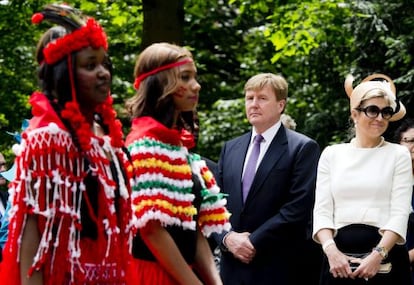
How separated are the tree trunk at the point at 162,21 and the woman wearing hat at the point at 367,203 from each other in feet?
16.9

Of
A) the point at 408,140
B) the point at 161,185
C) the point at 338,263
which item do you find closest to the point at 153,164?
the point at 161,185

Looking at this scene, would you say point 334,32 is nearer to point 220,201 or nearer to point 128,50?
point 128,50

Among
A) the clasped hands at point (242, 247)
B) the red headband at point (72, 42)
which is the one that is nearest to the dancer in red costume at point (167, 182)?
the red headband at point (72, 42)

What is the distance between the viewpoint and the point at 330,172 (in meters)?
6.20

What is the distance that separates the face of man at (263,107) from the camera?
688 cm

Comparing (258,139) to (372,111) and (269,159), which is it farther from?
(372,111)

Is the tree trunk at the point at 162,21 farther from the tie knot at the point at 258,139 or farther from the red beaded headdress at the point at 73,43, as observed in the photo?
the red beaded headdress at the point at 73,43

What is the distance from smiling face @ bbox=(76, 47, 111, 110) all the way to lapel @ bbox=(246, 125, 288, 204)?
125 inches

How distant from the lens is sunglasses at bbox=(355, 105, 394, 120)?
6.07m

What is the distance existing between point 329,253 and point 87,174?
2.71 metres

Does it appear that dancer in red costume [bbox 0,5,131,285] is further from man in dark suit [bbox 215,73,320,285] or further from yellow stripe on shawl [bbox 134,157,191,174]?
man in dark suit [bbox 215,73,320,285]

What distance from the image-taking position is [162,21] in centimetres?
1107

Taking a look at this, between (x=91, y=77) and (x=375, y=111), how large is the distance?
2.91 meters

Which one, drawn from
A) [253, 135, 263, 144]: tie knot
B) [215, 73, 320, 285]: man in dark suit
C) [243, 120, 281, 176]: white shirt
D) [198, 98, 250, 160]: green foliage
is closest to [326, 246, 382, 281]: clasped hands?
[215, 73, 320, 285]: man in dark suit
